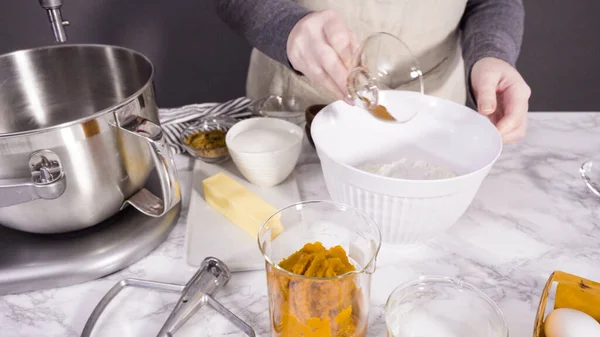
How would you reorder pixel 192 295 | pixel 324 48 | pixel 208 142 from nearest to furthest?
pixel 192 295, pixel 324 48, pixel 208 142

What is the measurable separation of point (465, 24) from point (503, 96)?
35 cm

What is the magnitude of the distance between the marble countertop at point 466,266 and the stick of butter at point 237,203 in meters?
0.07

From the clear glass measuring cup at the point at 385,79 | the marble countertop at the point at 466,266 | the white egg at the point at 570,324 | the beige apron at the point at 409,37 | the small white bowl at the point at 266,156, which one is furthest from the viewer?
the beige apron at the point at 409,37

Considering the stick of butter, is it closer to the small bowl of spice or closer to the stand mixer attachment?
the small bowl of spice

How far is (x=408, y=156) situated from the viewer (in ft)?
2.54

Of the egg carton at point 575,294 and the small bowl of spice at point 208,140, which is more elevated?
the egg carton at point 575,294

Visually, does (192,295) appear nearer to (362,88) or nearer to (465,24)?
(362,88)

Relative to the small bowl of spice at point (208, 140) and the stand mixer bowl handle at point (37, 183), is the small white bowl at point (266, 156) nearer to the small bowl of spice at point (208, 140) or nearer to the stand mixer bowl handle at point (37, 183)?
the small bowl of spice at point (208, 140)

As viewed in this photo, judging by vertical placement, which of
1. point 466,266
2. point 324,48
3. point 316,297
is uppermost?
point 324,48

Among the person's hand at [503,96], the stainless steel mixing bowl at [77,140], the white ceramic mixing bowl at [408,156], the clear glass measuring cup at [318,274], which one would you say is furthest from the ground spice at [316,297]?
the person's hand at [503,96]

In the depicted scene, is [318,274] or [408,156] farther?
[408,156]

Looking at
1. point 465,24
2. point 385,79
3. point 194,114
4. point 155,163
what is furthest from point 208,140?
point 465,24

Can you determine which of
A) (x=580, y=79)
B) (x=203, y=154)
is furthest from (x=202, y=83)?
(x=580, y=79)

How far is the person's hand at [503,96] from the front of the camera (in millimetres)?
723
